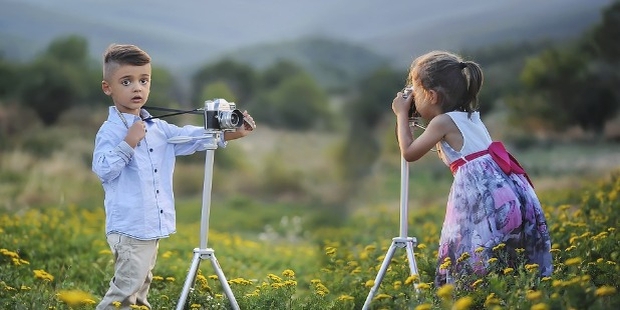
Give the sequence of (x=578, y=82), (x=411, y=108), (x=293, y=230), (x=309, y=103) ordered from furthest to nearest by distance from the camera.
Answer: (x=578, y=82) → (x=309, y=103) → (x=293, y=230) → (x=411, y=108)

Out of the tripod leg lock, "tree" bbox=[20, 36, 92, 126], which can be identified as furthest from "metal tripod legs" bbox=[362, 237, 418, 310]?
"tree" bbox=[20, 36, 92, 126]

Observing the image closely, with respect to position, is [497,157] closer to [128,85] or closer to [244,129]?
[244,129]

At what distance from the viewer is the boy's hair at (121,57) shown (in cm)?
438

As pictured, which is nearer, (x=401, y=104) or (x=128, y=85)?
(x=128, y=85)

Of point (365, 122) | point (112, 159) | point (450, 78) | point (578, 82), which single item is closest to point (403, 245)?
point (450, 78)

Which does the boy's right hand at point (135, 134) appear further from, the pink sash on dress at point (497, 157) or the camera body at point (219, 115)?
the pink sash on dress at point (497, 157)

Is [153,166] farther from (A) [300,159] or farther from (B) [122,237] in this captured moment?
Answer: (A) [300,159]

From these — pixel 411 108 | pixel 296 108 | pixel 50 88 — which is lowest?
pixel 411 108

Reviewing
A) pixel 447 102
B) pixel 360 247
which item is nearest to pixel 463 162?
pixel 447 102

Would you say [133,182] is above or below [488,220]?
above

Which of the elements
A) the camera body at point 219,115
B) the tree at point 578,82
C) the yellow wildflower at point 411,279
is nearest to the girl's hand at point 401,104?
the camera body at point 219,115

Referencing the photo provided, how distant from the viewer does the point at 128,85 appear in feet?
14.5

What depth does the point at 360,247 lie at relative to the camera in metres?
7.42

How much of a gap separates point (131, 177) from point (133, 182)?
0.03m
